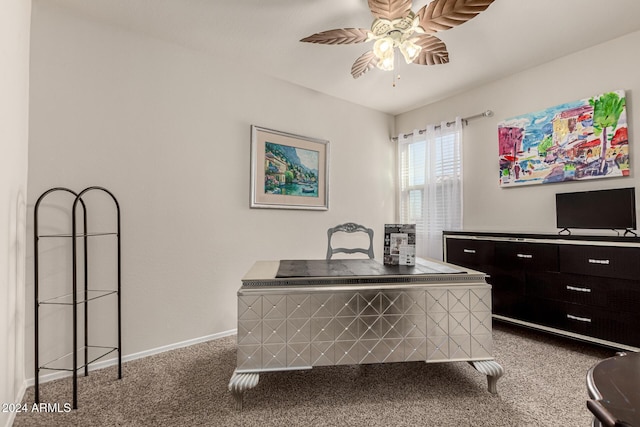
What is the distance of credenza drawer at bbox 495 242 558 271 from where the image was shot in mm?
2520

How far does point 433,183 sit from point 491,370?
8.07 ft

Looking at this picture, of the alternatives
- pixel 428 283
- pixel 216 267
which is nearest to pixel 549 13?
pixel 428 283

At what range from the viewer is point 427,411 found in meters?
1.62

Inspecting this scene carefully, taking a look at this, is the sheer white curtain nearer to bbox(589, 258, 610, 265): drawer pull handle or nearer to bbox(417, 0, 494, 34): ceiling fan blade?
bbox(589, 258, 610, 265): drawer pull handle

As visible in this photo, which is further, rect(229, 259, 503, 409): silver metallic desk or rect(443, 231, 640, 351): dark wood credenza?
rect(443, 231, 640, 351): dark wood credenza

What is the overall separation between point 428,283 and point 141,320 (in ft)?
7.13

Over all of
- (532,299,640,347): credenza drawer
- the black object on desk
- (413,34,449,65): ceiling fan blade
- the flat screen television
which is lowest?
(532,299,640,347): credenza drawer

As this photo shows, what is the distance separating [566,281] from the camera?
243 centimetres

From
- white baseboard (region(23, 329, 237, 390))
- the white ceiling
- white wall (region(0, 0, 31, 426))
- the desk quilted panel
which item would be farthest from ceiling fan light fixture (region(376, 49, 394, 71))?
white baseboard (region(23, 329, 237, 390))

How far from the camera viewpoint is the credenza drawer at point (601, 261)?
2.11 m

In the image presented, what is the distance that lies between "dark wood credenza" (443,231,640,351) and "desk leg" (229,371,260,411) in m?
2.38

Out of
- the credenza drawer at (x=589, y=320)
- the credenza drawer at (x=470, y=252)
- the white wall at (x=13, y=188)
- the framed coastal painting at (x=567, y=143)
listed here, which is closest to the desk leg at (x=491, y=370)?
the credenza drawer at (x=589, y=320)

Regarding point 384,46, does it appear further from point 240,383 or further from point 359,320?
point 240,383

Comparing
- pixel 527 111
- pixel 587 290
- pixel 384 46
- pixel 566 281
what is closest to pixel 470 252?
pixel 566 281
